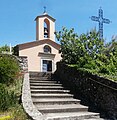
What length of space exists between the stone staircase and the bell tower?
1222cm

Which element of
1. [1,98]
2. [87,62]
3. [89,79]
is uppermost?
[87,62]

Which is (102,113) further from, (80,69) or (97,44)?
(97,44)

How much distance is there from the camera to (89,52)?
11.5 m

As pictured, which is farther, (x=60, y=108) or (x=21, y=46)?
(x=21, y=46)

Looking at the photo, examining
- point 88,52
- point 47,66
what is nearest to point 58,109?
point 88,52

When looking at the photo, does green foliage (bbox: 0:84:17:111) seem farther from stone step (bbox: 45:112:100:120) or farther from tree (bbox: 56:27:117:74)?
tree (bbox: 56:27:117:74)

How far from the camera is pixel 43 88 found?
32.9 ft

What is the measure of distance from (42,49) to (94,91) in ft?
44.3

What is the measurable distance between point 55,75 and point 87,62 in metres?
3.86

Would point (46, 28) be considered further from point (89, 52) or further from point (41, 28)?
point (89, 52)

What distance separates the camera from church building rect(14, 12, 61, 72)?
2105cm

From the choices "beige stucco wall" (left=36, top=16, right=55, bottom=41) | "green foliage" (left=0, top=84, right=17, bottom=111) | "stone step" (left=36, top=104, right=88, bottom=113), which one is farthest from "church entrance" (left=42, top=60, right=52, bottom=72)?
"green foliage" (left=0, top=84, right=17, bottom=111)

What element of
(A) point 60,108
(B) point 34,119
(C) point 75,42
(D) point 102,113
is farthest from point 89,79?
(B) point 34,119

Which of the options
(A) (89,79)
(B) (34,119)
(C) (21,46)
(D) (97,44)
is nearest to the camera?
(B) (34,119)
